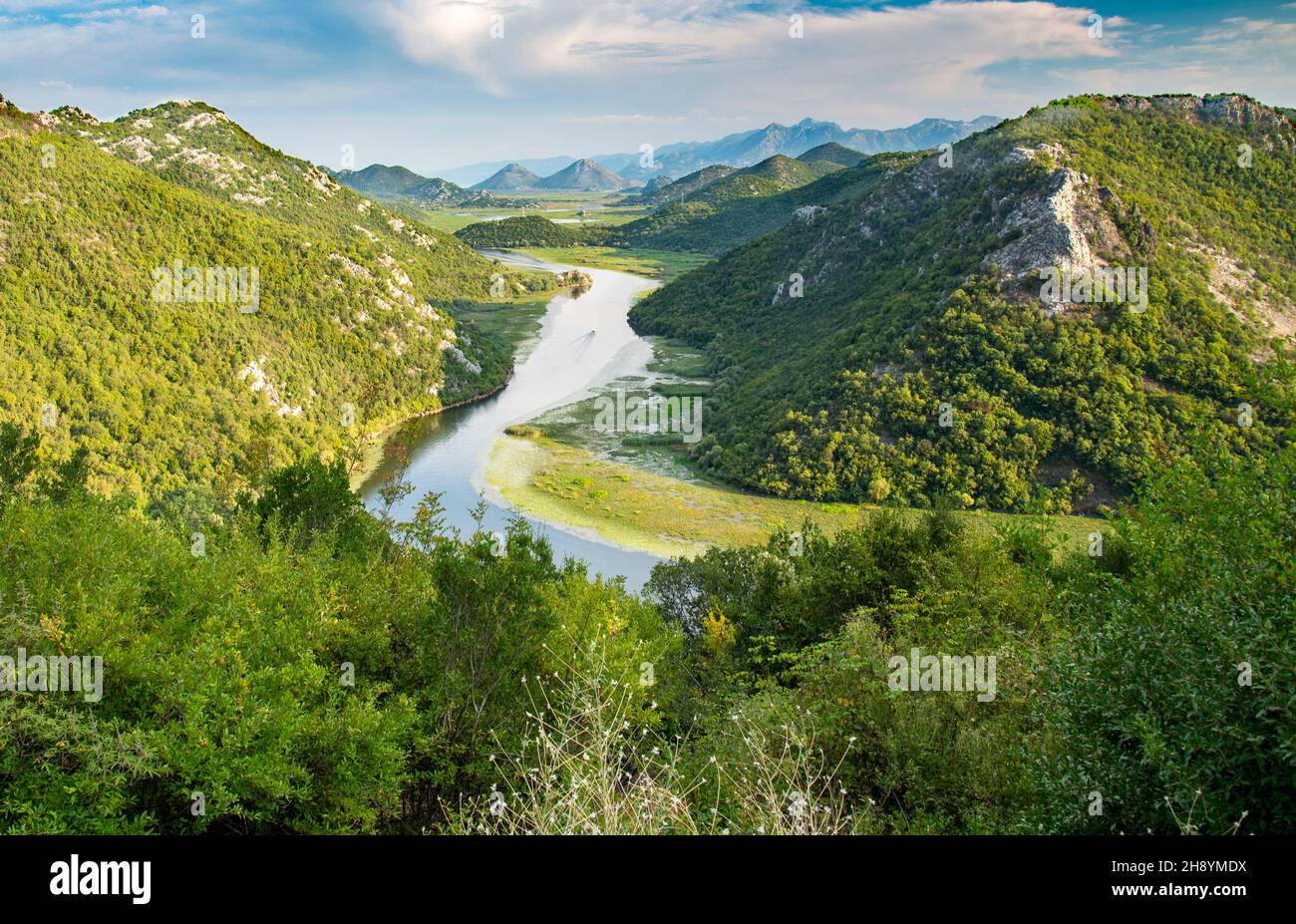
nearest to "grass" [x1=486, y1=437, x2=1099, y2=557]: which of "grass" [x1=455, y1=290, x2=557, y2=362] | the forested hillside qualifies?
the forested hillside

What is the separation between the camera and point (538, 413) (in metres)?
74.8

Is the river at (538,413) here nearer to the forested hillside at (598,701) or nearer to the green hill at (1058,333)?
the forested hillside at (598,701)

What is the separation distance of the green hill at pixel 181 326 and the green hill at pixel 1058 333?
33.3m

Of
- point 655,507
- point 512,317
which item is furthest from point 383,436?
point 512,317

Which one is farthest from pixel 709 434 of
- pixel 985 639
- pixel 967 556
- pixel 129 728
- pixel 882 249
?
pixel 129 728

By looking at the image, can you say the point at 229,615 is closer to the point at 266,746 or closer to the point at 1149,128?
the point at 266,746

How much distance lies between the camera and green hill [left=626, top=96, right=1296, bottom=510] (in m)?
50.3

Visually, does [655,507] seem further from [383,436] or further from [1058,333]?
[383,436]

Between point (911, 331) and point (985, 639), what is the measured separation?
44565 mm

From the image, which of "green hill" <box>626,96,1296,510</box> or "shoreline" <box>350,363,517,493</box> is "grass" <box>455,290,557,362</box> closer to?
"shoreline" <box>350,363,517,493</box>

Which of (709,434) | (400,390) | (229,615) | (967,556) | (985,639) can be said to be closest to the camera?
(229,615)

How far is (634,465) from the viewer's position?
5941 centimetres
